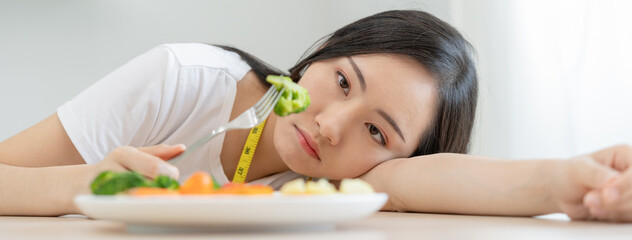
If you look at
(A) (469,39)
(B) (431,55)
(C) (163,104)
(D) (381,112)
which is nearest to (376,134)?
(D) (381,112)

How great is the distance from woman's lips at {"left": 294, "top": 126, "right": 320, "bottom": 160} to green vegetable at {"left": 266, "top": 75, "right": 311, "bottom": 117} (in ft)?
0.85

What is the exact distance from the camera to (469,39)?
2674mm

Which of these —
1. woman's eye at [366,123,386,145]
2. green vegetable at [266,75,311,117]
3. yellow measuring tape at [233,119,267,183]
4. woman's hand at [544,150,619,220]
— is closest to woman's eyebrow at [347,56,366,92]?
woman's eye at [366,123,386,145]

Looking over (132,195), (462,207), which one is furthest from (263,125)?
(132,195)

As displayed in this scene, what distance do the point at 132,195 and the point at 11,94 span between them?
2.63m

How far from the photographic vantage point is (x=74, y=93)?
323 cm

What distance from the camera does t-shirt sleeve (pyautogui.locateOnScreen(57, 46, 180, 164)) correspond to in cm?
150

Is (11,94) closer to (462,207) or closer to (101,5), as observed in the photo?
(101,5)

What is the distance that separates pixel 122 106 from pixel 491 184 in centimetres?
83

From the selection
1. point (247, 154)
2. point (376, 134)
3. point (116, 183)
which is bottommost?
point (247, 154)

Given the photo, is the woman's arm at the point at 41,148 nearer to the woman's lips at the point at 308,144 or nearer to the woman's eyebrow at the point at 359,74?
the woman's lips at the point at 308,144

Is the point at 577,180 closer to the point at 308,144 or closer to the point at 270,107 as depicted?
the point at 270,107

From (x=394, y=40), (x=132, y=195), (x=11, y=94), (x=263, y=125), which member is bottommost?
(x=11, y=94)

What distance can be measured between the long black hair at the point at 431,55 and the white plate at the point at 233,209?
3.05 ft
